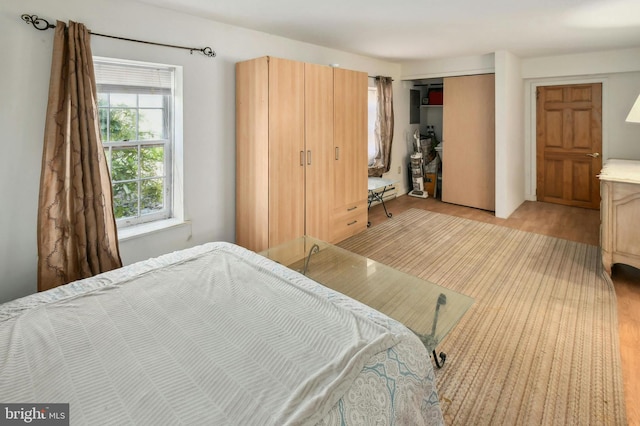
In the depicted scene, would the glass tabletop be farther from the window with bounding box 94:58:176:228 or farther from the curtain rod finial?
the curtain rod finial

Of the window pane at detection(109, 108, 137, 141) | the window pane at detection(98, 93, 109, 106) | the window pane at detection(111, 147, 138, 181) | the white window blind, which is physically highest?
the white window blind

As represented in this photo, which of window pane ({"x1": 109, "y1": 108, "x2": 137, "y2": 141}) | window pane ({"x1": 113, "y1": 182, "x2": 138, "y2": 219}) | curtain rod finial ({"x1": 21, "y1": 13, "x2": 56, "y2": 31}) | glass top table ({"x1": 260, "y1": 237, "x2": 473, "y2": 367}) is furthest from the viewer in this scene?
window pane ({"x1": 113, "y1": 182, "x2": 138, "y2": 219})

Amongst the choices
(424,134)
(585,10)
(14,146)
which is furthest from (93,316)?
(424,134)

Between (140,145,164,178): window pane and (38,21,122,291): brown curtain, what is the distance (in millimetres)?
552

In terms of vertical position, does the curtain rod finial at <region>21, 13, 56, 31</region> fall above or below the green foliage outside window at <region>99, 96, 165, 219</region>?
above

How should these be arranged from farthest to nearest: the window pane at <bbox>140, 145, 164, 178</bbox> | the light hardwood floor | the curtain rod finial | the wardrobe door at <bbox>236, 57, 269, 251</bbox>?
the wardrobe door at <bbox>236, 57, 269, 251</bbox> → the window pane at <bbox>140, 145, 164, 178</bbox> → the curtain rod finial → the light hardwood floor

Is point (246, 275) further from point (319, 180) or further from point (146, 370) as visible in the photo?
point (319, 180)

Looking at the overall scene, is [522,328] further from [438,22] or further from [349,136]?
[438,22]

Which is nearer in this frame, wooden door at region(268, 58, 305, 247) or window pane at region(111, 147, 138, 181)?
window pane at region(111, 147, 138, 181)

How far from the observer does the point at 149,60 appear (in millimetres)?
2828

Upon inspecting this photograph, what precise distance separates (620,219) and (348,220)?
103 inches

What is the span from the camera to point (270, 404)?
987 millimetres

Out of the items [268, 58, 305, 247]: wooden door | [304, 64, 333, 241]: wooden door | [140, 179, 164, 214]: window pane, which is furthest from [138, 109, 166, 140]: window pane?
[304, 64, 333, 241]: wooden door

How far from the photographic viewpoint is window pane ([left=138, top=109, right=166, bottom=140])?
3.01 metres
